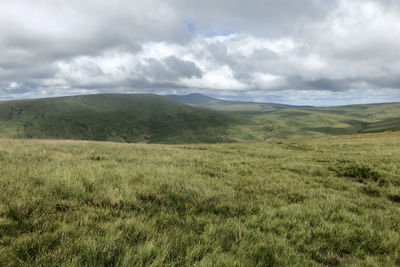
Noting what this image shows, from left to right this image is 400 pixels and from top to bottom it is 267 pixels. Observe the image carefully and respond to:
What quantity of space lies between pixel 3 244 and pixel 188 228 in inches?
122

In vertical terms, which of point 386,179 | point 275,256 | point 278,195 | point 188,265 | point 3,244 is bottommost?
point 386,179

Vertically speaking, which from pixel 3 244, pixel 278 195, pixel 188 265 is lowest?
pixel 278 195

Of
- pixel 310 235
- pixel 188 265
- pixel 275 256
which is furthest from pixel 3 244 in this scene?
pixel 310 235

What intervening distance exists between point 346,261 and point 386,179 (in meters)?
8.98

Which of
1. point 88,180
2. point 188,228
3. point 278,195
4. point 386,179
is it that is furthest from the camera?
point 386,179

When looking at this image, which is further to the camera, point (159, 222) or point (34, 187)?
point (34, 187)

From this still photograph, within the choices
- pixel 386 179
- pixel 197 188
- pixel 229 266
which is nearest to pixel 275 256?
pixel 229 266

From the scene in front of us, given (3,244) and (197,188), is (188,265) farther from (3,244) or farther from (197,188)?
(197,188)

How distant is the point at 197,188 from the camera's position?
663cm

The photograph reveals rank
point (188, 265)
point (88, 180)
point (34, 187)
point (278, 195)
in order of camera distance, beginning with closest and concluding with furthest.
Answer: point (188, 265) → point (34, 187) → point (88, 180) → point (278, 195)

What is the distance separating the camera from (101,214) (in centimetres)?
445

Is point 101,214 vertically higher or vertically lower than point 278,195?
higher

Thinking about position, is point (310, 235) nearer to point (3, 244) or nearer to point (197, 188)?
point (197, 188)

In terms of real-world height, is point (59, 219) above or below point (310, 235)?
above
